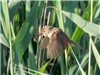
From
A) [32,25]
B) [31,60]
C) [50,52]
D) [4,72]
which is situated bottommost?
[4,72]

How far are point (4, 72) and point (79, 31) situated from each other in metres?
0.58

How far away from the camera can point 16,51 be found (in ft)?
2.95

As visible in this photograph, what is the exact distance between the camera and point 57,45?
87cm

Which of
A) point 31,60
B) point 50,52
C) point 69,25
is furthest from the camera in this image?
point 69,25

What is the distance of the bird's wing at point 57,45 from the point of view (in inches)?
32.2

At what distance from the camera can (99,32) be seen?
2.34 feet

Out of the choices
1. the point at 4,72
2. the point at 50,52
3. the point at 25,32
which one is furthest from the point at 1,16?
the point at 4,72

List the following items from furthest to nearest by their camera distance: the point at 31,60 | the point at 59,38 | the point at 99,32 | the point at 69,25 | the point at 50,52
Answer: the point at 69,25, the point at 31,60, the point at 59,38, the point at 50,52, the point at 99,32

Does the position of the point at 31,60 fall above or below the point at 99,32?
below

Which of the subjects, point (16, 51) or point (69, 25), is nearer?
point (16, 51)

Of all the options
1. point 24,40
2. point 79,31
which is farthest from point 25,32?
point 79,31

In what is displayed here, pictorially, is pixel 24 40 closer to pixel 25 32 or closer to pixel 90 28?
pixel 25 32

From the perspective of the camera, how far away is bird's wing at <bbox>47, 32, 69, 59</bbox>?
0.82m

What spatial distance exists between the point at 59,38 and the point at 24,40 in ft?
0.65
